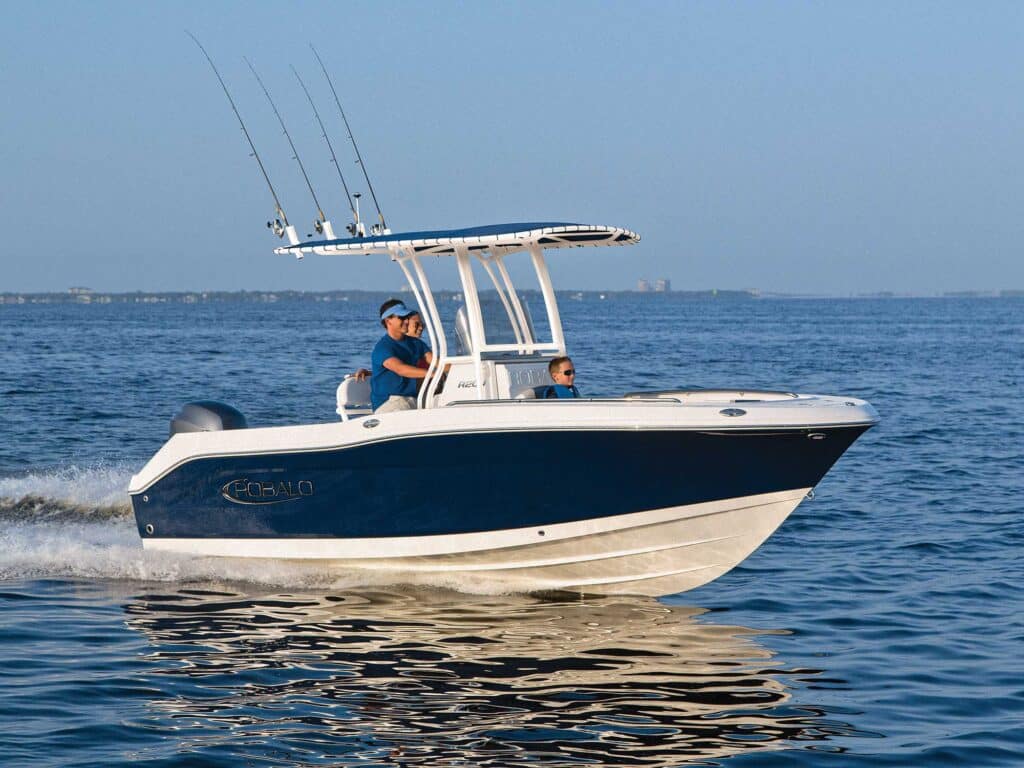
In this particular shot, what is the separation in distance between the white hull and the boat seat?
1101mm

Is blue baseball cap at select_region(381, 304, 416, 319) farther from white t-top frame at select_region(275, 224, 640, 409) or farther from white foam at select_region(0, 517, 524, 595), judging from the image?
white foam at select_region(0, 517, 524, 595)

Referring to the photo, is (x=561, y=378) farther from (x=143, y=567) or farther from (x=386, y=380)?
(x=143, y=567)

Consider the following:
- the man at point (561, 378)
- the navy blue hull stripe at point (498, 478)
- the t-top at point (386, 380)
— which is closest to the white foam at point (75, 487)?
the navy blue hull stripe at point (498, 478)

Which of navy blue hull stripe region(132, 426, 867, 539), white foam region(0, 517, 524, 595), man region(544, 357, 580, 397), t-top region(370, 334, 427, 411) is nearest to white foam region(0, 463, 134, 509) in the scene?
white foam region(0, 517, 524, 595)

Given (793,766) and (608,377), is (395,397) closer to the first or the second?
(793,766)

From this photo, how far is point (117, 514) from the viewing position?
40.7 feet

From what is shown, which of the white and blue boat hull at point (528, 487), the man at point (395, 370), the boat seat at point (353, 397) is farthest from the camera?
the boat seat at point (353, 397)

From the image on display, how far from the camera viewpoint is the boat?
327 inches

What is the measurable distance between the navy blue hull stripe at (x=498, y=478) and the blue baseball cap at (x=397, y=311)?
3.98ft

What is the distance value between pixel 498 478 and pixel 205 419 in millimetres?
2371

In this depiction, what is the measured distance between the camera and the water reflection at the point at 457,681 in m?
6.41

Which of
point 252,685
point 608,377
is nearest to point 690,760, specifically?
point 252,685

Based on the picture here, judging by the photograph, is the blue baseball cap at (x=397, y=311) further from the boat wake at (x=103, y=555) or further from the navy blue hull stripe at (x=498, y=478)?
the boat wake at (x=103, y=555)

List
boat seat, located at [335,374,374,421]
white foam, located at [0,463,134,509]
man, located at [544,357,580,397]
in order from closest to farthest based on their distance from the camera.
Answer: man, located at [544,357,580,397]
boat seat, located at [335,374,374,421]
white foam, located at [0,463,134,509]
